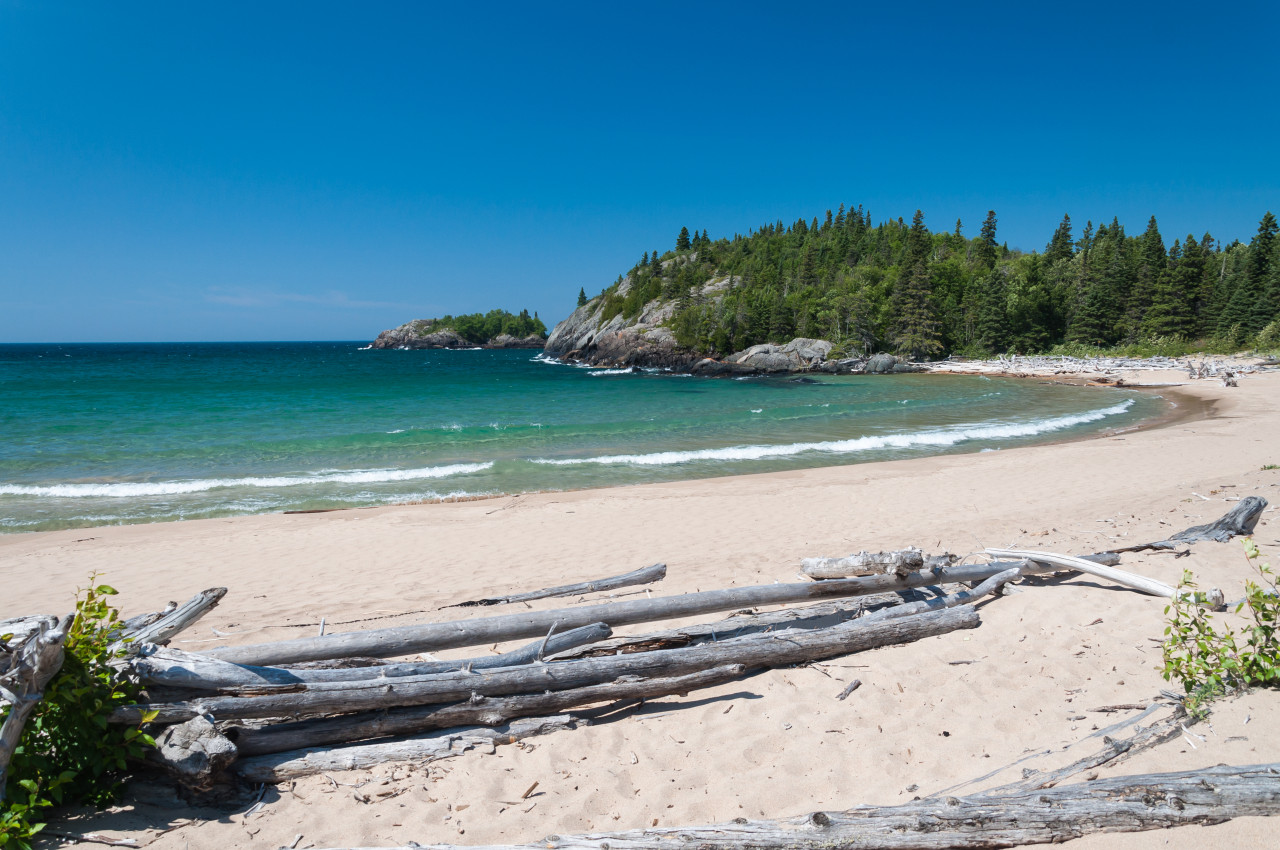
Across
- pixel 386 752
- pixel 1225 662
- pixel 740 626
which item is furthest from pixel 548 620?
pixel 1225 662

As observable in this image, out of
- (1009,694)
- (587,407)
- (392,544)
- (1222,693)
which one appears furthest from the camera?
(587,407)

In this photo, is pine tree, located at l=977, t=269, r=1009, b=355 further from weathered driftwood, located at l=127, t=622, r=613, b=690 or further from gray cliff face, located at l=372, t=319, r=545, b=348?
gray cliff face, located at l=372, t=319, r=545, b=348

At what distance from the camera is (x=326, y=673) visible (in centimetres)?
396

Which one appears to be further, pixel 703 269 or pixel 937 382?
pixel 703 269

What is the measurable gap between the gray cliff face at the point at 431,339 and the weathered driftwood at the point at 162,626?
160m

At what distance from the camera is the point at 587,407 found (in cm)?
3466

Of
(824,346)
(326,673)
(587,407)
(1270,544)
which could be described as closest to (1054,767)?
(326,673)

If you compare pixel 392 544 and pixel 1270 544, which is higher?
pixel 1270 544

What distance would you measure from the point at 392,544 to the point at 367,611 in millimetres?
3412

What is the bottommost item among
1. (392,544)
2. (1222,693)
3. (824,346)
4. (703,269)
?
(392,544)

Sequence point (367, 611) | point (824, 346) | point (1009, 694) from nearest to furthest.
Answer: point (1009, 694) → point (367, 611) → point (824, 346)

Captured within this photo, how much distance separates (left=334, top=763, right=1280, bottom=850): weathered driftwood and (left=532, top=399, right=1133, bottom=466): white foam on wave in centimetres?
1475

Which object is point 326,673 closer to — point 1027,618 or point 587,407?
point 1027,618

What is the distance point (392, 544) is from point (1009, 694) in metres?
9.00
